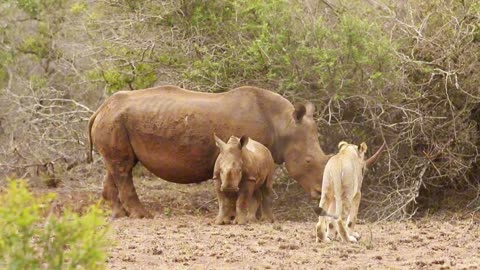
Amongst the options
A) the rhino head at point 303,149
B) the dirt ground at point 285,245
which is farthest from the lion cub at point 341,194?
the rhino head at point 303,149

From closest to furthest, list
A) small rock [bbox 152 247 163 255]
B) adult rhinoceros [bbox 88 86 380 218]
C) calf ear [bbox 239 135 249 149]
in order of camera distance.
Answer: small rock [bbox 152 247 163 255] → calf ear [bbox 239 135 249 149] → adult rhinoceros [bbox 88 86 380 218]

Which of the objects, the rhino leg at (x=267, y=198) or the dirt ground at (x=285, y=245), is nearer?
the dirt ground at (x=285, y=245)

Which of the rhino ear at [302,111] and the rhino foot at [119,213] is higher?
the rhino ear at [302,111]

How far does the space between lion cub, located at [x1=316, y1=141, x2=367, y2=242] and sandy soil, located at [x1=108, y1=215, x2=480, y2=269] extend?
0.54ft

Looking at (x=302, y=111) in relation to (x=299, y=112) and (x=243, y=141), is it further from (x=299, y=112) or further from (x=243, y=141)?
(x=243, y=141)

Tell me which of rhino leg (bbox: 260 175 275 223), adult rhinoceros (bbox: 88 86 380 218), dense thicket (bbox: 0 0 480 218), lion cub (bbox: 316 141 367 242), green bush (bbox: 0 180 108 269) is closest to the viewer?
green bush (bbox: 0 180 108 269)

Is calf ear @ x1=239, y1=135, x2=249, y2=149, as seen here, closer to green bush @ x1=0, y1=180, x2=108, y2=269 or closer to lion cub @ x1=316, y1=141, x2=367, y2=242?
lion cub @ x1=316, y1=141, x2=367, y2=242

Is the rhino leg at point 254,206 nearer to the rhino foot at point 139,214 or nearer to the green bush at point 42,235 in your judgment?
the rhino foot at point 139,214

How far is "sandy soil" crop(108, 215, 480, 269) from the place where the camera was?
9445mm

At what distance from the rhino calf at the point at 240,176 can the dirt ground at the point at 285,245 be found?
0.26 meters

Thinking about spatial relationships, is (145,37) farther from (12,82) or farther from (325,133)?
(12,82)

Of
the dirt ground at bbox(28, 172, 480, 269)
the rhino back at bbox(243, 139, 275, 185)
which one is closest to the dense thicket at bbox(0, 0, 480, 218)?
the dirt ground at bbox(28, 172, 480, 269)

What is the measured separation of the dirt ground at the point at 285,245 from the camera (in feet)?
31.0

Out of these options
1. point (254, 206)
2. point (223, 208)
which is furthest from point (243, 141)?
point (254, 206)
